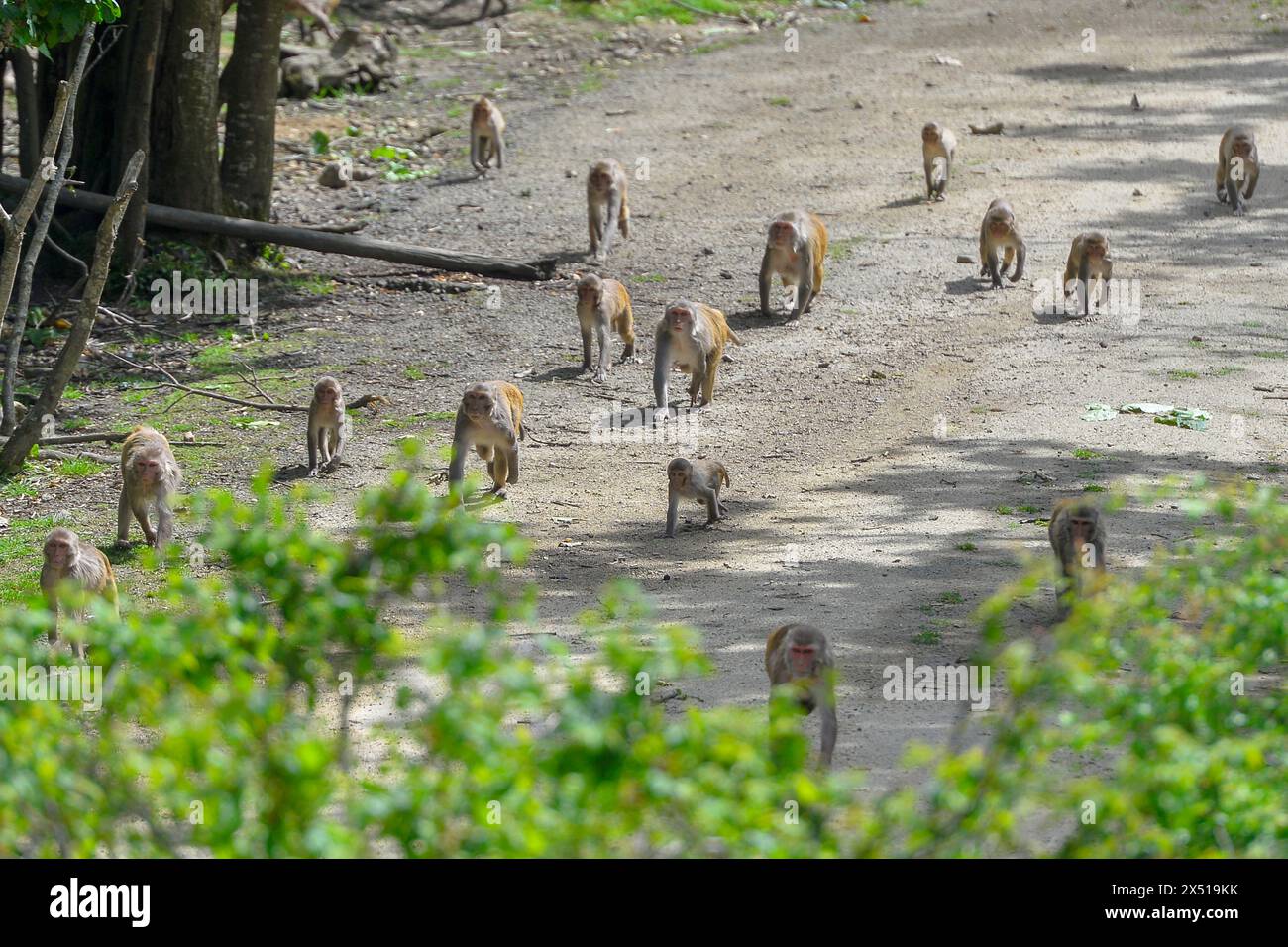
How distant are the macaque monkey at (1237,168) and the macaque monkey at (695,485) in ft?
33.3

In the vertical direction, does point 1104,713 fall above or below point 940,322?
below

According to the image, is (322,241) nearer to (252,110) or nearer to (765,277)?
(252,110)

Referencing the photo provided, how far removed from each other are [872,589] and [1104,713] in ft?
17.0

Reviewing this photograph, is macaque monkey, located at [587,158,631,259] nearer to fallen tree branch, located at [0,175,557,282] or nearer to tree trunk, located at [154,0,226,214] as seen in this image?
fallen tree branch, located at [0,175,557,282]

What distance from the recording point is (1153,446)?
525 inches

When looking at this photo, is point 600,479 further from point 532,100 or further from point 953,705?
point 532,100

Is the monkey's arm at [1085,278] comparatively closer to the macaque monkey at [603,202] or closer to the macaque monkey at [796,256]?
the macaque monkey at [796,256]

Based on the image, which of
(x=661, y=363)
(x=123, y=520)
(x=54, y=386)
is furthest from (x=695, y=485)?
(x=54, y=386)

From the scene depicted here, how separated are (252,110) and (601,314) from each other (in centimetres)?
574

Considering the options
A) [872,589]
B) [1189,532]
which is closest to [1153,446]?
[1189,532]

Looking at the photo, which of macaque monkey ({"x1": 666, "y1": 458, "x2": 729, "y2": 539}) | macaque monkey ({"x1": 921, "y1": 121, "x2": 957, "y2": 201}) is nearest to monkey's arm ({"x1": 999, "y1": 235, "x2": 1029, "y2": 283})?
macaque monkey ({"x1": 921, "y1": 121, "x2": 957, "y2": 201})

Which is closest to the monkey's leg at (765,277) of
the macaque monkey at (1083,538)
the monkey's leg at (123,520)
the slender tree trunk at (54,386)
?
the slender tree trunk at (54,386)

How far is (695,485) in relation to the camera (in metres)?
11.9

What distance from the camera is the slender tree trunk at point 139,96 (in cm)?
1727
